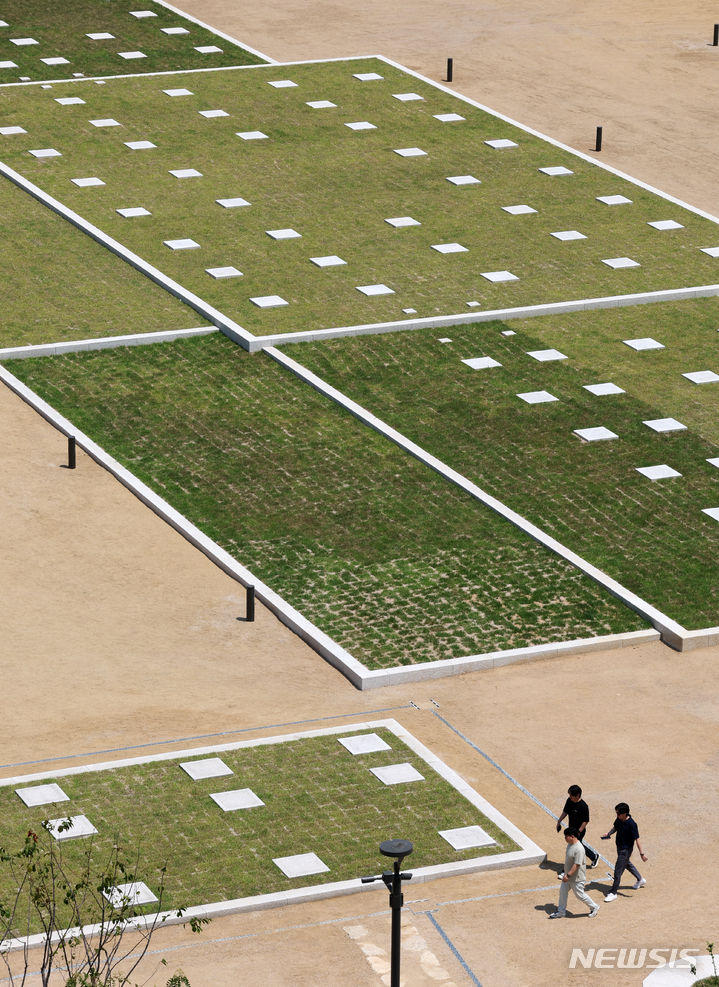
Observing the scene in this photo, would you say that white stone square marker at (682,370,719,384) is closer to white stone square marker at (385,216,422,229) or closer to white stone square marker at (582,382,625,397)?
white stone square marker at (582,382,625,397)

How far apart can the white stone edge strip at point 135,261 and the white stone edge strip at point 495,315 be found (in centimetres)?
71

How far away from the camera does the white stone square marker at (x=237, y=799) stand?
82.8 ft

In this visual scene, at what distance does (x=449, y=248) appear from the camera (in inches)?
1745

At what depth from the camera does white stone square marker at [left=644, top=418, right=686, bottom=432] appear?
36.3 metres

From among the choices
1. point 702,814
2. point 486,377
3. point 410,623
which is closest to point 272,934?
point 702,814

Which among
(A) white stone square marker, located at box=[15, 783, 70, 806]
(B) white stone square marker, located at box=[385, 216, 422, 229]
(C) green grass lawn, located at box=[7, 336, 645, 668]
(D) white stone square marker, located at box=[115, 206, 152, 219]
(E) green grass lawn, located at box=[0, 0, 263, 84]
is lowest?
(C) green grass lawn, located at box=[7, 336, 645, 668]

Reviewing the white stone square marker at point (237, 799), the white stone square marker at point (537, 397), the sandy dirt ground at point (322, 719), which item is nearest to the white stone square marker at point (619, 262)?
the white stone square marker at point (537, 397)

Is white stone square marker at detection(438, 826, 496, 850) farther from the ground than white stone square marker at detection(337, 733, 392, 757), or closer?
farther from the ground

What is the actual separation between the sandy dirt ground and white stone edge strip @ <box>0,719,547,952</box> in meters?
0.15

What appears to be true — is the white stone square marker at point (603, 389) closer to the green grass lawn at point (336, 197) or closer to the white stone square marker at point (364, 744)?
the green grass lawn at point (336, 197)

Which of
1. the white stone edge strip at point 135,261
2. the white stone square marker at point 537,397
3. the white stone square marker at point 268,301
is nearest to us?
the white stone square marker at point 537,397

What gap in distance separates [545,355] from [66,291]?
954 cm

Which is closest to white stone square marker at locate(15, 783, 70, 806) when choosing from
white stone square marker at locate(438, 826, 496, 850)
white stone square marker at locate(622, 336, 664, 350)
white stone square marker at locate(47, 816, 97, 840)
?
white stone square marker at locate(47, 816, 97, 840)

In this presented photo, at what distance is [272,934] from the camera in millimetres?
22719
